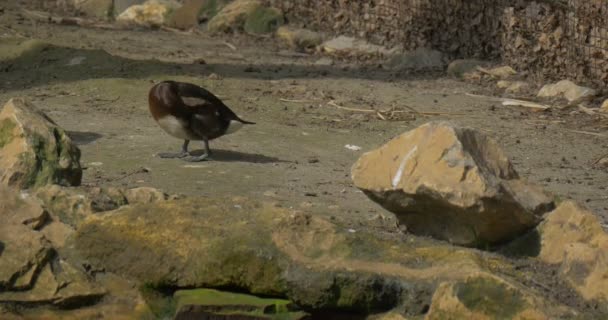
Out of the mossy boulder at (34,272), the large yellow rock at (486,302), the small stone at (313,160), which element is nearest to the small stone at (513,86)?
the small stone at (313,160)

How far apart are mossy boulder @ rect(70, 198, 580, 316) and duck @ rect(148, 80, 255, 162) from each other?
8.55ft

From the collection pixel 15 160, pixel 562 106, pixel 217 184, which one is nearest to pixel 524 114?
pixel 562 106

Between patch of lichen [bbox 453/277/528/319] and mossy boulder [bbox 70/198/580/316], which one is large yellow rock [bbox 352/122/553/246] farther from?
patch of lichen [bbox 453/277/528/319]

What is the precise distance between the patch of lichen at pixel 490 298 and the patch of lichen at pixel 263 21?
33.3 feet

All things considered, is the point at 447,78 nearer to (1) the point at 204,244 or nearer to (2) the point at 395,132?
(2) the point at 395,132

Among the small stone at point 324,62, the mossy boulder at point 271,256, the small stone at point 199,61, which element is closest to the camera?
the mossy boulder at point 271,256

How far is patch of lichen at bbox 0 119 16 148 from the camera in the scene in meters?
5.72

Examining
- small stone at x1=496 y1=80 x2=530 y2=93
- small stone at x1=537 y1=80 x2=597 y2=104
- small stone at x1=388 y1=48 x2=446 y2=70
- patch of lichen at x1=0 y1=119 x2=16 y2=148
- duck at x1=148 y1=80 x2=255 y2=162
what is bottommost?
small stone at x1=388 y1=48 x2=446 y2=70

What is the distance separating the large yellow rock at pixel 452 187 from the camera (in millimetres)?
4781

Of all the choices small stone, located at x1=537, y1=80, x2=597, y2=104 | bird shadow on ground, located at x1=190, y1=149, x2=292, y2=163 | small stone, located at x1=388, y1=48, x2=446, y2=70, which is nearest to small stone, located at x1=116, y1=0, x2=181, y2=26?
small stone, located at x1=388, y1=48, x2=446, y2=70

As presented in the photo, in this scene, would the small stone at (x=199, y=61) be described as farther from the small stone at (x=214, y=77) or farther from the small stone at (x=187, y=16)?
the small stone at (x=187, y=16)

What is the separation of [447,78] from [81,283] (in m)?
7.34

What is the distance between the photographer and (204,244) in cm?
481

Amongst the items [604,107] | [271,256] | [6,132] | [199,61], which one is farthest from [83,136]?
[604,107]
